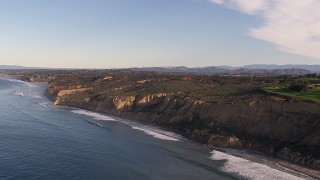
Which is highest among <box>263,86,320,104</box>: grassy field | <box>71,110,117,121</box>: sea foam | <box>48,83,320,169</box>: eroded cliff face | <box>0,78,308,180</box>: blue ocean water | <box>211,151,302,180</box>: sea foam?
<box>263,86,320,104</box>: grassy field

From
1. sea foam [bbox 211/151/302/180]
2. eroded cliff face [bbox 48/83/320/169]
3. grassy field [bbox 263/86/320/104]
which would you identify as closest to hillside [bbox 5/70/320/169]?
eroded cliff face [bbox 48/83/320/169]

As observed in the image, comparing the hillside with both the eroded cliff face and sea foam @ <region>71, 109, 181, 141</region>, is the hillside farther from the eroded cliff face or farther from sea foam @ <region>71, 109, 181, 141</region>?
sea foam @ <region>71, 109, 181, 141</region>

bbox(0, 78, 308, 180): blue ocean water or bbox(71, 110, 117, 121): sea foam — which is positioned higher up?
bbox(0, 78, 308, 180): blue ocean water

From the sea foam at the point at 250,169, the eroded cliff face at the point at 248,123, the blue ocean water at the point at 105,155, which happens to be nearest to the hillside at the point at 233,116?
the eroded cliff face at the point at 248,123

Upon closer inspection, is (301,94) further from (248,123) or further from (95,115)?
(95,115)

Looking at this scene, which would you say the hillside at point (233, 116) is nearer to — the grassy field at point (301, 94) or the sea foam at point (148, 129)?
the grassy field at point (301, 94)

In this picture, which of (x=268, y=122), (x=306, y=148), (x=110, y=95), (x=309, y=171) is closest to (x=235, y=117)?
(x=268, y=122)

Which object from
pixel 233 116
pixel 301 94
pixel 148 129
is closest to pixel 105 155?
pixel 148 129
